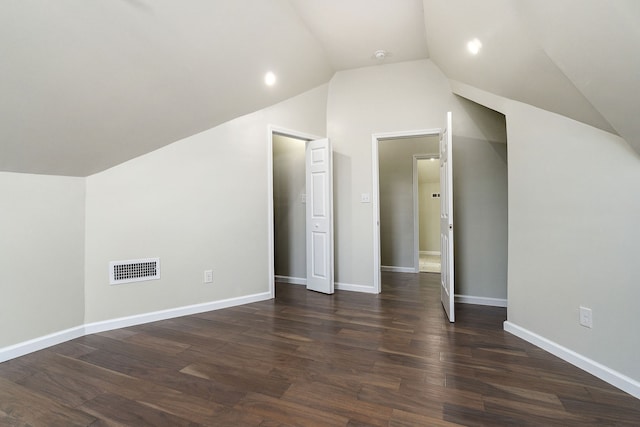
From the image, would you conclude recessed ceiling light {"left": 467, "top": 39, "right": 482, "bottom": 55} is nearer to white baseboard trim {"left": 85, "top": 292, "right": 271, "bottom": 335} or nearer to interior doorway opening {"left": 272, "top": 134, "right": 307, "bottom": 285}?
interior doorway opening {"left": 272, "top": 134, "right": 307, "bottom": 285}

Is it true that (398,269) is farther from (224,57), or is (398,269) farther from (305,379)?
(224,57)

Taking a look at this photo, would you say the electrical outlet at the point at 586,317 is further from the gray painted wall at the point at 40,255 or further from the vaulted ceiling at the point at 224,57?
the gray painted wall at the point at 40,255

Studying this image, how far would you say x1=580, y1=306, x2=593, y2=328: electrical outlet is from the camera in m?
2.07

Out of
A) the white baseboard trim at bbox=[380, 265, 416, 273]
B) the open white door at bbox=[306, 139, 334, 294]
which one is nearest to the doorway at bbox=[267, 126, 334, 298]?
the open white door at bbox=[306, 139, 334, 294]

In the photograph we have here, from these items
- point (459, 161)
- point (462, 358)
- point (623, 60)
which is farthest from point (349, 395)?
point (459, 161)

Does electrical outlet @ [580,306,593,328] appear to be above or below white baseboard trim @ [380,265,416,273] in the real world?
above

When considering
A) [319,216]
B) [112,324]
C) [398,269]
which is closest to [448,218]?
[319,216]

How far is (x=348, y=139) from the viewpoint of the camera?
4312mm

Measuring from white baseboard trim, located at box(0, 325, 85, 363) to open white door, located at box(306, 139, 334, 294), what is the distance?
2520 mm

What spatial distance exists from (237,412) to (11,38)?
2.20m

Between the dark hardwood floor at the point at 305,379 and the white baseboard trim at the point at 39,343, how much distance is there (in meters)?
0.07

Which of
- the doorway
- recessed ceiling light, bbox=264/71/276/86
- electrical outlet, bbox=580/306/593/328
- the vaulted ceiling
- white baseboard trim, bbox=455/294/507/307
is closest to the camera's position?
the vaulted ceiling

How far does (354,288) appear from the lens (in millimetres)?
4242

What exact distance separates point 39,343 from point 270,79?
3.07 meters
